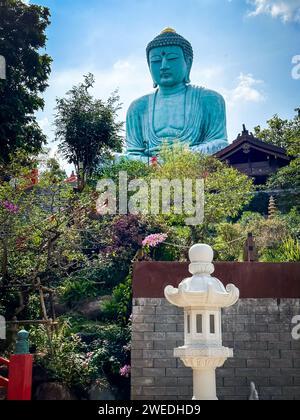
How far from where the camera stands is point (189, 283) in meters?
4.61

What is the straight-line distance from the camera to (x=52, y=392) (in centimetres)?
738

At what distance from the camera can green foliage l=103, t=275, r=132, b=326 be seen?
8.73m

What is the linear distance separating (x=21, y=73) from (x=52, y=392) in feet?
18.9

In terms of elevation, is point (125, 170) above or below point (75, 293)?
above

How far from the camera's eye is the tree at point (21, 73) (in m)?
9.07

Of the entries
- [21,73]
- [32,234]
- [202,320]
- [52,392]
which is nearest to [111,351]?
[52,392]

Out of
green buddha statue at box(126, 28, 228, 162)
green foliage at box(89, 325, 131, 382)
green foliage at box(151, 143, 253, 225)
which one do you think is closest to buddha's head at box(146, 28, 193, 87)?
green buddha statue at box(126, 28, 228, 162)

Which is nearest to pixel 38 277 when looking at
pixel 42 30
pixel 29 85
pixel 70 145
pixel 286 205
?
pixel 29 85

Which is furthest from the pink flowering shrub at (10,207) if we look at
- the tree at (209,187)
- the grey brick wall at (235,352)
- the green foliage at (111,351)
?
the tree at (209,187)

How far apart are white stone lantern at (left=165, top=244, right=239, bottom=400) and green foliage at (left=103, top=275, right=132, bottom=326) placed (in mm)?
4141

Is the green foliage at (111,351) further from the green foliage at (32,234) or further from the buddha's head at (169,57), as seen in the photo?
the buddha's head at (169,57)

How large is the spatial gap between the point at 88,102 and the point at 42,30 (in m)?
4.46

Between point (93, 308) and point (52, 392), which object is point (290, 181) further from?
point (52, 392)

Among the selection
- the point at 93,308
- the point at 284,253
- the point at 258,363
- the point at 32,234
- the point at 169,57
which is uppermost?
the point at 169,57
